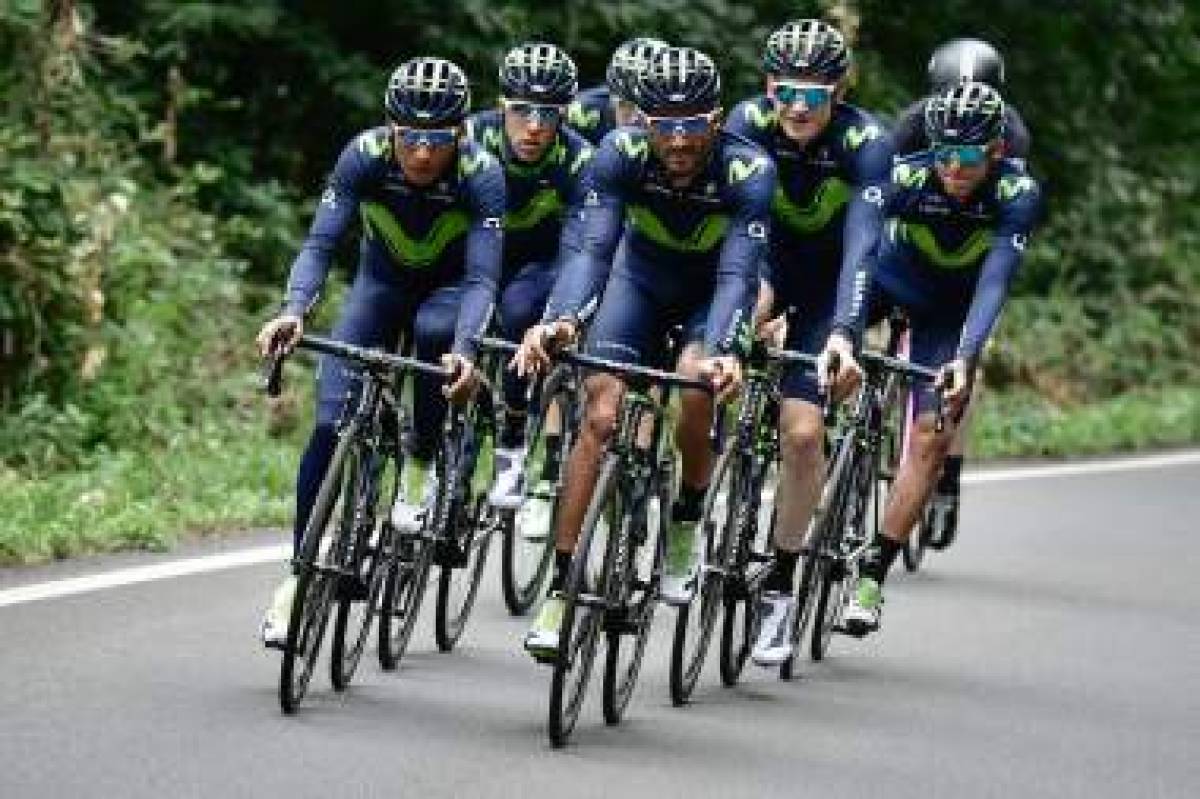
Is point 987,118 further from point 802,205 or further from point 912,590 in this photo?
point 912,590

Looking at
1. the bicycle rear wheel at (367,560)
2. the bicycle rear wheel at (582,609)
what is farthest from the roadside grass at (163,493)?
the bicycle rear wheel at (582,609)

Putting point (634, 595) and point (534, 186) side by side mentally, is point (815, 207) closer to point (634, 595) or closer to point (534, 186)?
point (534, 186)

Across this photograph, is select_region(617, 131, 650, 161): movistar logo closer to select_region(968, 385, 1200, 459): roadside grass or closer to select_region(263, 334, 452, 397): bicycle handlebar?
select_region(263, 334, 452, 397): bicycle handlebar

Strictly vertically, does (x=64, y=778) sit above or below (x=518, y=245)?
below

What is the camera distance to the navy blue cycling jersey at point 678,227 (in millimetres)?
10031

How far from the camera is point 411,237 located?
1086cm

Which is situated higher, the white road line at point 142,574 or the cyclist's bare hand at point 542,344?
the cyclist's bare hand at point 542,344

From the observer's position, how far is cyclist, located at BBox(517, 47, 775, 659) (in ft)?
32.6

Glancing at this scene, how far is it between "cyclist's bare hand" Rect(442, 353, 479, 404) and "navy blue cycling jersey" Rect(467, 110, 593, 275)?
3.33m

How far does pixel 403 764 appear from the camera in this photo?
880 cm

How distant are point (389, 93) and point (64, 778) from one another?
2.90 metres

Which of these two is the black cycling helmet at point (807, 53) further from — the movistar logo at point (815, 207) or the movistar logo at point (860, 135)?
the movistar logo at point (815, 207)

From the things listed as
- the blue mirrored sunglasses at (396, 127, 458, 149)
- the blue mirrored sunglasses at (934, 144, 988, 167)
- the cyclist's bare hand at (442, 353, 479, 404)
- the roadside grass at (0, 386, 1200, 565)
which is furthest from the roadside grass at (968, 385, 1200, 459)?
the cyclist's bare hand at (442, 353, 479, 404)

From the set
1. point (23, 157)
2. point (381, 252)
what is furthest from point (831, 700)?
point (23, 157)
